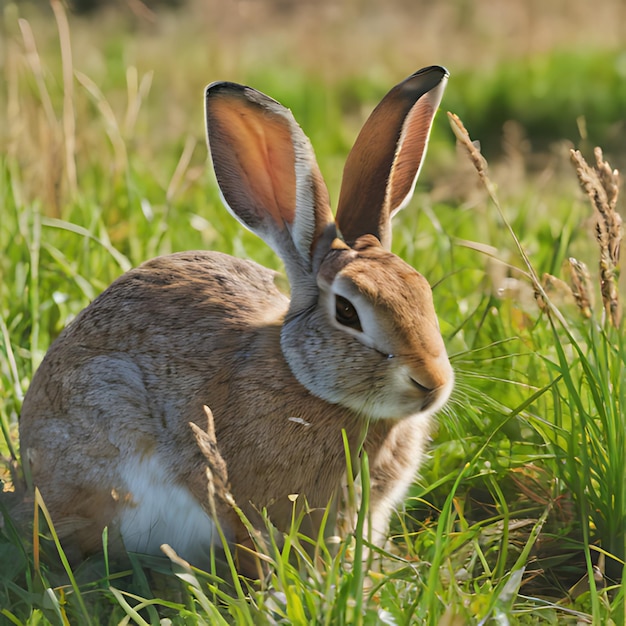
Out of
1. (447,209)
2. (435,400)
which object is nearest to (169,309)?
(435,400)

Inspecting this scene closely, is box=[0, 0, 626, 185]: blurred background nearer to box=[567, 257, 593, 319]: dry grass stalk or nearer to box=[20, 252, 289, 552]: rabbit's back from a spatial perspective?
box=[20, 252, 289, 552]: rabbit's back

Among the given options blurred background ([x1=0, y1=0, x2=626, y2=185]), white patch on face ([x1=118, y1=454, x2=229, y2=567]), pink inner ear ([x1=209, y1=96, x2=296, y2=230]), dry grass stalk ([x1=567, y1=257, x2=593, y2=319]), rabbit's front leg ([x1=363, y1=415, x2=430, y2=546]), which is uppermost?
pink inner ear ([x1=209, y1=96, x2=296, y2=230])

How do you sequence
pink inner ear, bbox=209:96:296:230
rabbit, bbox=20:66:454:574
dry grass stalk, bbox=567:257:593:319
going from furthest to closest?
pink inner ear, bbox=209:96:296:230 → rabbit, bbox=20:66:454:574 → dry grass stalk, bbox=567:257:593:319

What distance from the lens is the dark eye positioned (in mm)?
2873

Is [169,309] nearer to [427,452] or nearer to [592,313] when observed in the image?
[427,452]

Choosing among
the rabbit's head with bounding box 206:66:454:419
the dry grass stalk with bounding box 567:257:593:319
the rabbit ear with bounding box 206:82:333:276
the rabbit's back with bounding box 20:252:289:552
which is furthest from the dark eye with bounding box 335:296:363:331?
the dry grass stalk with bounding box 567:257:593:319

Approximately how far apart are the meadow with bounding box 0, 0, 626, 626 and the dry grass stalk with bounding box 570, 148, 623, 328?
1 cm

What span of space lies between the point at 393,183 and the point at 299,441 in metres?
0.91

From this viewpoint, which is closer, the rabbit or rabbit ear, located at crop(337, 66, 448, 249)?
the rabbit

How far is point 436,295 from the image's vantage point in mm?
4301

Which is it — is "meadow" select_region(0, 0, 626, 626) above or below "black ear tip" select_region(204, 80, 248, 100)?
below

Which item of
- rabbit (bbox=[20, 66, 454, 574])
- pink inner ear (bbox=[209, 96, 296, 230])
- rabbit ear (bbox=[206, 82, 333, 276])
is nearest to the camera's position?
rabbit (bbox=[20, 66, 454, 574])

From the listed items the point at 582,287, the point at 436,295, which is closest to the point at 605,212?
the point at 582,287

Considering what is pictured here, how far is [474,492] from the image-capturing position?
340 cm
